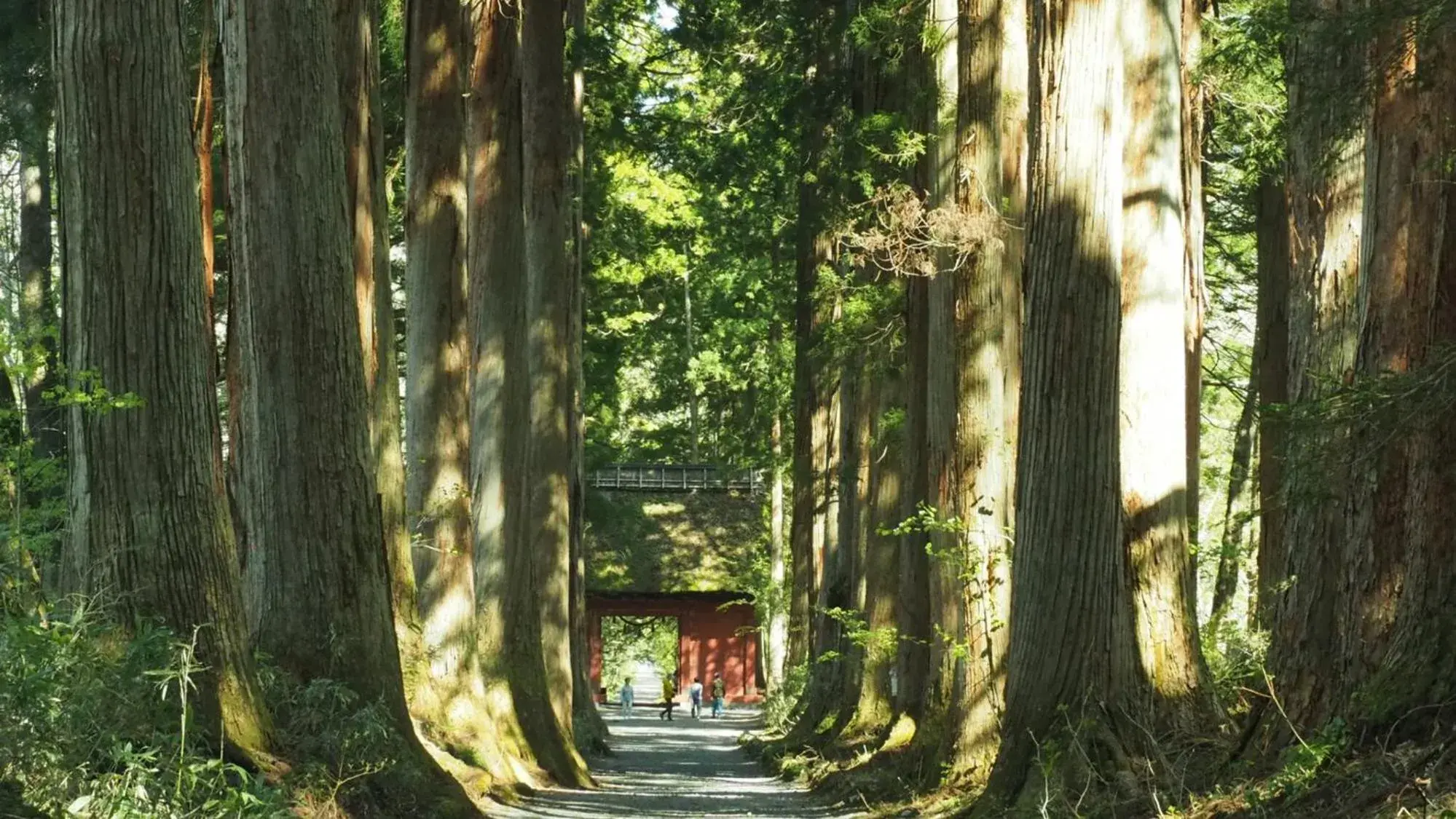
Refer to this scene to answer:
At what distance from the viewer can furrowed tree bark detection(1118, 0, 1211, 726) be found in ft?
36.6

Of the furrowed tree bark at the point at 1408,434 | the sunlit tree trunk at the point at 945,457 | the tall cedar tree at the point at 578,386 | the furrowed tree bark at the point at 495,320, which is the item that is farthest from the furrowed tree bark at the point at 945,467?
the tall cedar tree at the point at 578,386

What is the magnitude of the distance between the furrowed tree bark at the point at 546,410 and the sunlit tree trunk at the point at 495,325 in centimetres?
51

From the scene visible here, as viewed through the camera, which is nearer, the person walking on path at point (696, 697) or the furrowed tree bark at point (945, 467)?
the furrowed tree bark at point (945, 467)

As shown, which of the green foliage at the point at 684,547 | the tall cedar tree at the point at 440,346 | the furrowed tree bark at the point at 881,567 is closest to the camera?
the tall cedar tree at the point at 440,346

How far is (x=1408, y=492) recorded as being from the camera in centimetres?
829

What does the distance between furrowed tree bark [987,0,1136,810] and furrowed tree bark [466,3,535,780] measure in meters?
9.28

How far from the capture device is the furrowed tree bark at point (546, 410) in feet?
67.1

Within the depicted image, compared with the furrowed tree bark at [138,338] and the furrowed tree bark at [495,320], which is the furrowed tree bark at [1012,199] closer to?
the furrowed tree bark at [495,320]

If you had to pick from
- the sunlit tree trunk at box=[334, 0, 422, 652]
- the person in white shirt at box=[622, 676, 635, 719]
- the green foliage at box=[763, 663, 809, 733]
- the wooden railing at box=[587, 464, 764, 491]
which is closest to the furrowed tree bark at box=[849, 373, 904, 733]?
the sunlit tree trunk at box=[334, 0, 422, 652]

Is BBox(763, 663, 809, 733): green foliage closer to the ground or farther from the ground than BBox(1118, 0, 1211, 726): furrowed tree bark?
closer to the ground

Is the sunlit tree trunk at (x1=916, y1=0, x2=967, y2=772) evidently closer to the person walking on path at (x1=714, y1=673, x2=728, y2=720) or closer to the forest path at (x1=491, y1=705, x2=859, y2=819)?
the forest path at (x1=491, y1=705, x2=859, y2=819)

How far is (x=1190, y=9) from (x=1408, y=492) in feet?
36.1

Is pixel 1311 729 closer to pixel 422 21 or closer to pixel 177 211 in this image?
pixel 177 211

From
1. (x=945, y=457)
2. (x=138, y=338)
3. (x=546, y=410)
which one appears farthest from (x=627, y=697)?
(x=138, y=338)
